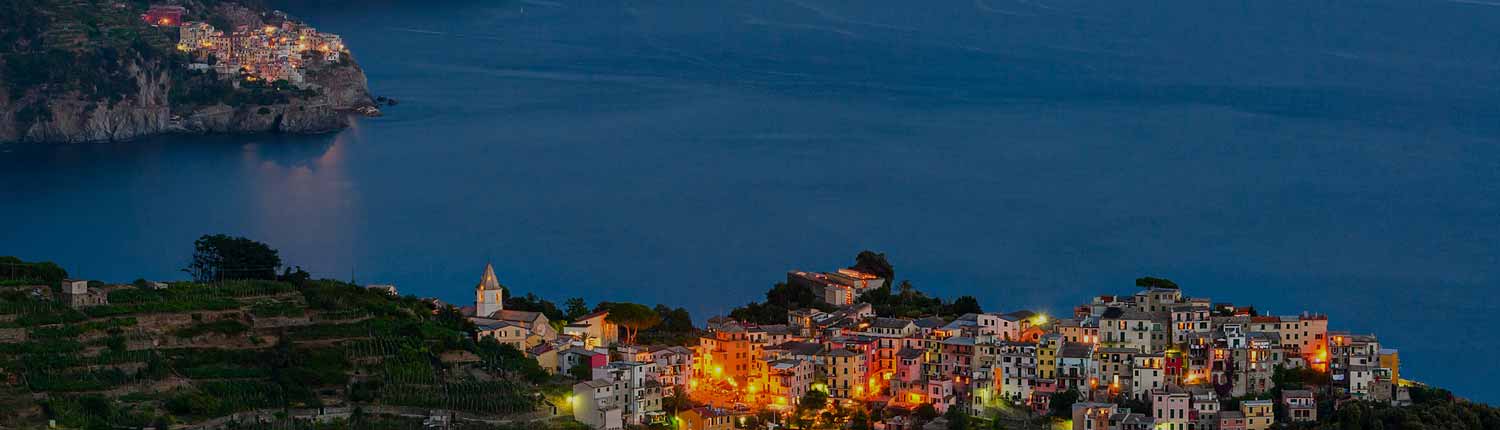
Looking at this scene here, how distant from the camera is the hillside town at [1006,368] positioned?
93.4 ft

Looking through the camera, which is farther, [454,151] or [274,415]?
[454,151]

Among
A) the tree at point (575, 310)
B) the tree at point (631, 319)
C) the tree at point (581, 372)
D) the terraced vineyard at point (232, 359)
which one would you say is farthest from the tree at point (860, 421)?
the tree at point (575, 310)

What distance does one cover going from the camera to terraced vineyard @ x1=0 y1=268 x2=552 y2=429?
89.4ft

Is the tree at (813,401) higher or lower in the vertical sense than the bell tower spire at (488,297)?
lower

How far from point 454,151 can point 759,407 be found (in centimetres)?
2543

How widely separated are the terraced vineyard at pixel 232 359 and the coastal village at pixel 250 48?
30.2m

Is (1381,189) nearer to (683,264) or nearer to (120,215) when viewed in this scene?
(683,264)

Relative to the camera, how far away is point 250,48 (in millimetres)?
61562

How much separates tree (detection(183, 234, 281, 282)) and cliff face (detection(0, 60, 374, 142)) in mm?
24835

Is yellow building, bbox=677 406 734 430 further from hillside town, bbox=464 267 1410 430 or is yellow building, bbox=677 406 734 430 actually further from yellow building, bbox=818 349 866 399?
yellow building, bbox=818 349 866 399

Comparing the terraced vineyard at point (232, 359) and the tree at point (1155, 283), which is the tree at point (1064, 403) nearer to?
the tree at point (1155, 283)

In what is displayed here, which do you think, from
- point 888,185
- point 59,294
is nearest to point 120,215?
point 888,185

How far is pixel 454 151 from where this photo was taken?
178ft

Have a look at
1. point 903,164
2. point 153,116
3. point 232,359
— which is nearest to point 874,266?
point 232,359
